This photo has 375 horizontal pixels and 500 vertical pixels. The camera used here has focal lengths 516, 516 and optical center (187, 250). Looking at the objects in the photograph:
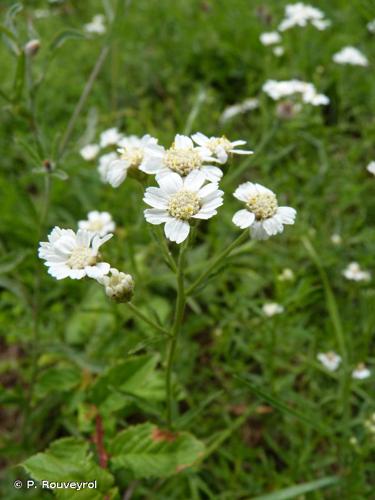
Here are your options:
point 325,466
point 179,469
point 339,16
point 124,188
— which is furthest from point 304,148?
point 179,469

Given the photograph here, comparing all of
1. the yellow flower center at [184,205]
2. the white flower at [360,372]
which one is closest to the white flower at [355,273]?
the white flower at [360,372]

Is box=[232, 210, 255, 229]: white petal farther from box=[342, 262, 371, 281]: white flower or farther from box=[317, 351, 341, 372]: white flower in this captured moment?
box=[342, 262, 371, 281]: white flower

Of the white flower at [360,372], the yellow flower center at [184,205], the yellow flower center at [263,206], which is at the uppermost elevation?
the yellow flower center at [184,205]

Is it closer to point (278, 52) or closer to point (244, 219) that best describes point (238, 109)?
point (278, 52)

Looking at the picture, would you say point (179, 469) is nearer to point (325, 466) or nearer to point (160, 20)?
point (325, 466)

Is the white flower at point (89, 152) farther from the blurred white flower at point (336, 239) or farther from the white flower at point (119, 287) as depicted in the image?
the white flower at point (119, 287)

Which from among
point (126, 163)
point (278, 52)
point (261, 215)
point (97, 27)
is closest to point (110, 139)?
point (126, 163)

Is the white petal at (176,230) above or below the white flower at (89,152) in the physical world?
above
